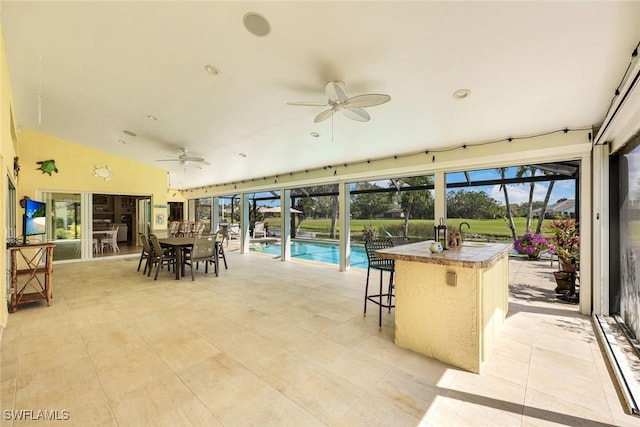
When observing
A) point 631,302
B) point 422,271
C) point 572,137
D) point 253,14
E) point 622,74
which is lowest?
point 631,302

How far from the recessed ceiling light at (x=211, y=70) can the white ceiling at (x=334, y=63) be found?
7 centimetres

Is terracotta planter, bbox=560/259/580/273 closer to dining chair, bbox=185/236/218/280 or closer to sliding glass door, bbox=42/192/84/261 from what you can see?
dining chair, bbox=185/236/218/280

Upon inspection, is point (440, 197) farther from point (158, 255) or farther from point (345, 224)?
point (158, 255)

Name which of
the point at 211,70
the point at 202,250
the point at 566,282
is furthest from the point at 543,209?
the point at 202,250

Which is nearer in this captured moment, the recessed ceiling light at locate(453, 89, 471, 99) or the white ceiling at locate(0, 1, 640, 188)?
the white ceiling at locate(0, 1, 640, 188)

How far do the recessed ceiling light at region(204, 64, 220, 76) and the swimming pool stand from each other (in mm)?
5457

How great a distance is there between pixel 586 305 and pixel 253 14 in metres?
5.03

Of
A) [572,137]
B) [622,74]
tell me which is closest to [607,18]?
[622,74]

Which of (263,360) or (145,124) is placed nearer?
(263,360)

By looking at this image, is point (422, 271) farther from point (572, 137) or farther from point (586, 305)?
point (572, 137)

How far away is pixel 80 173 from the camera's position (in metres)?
7.12

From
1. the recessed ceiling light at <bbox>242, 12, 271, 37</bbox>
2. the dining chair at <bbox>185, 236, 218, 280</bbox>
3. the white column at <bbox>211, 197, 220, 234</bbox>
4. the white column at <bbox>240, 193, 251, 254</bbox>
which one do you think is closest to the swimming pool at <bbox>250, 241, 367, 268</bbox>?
the white column at <bbox>240, 193, 251, 254</bbox>

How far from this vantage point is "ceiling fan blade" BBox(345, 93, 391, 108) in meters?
2.51

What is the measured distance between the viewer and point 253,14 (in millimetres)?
2195
